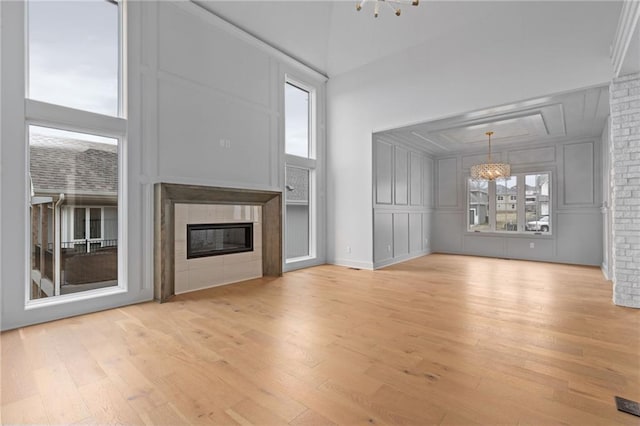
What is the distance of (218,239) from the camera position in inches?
191

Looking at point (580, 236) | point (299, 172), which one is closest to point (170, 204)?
point (299, 172)

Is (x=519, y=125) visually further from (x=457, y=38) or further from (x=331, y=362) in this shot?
(x=331, y=362)

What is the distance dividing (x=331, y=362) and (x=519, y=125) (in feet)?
20.0

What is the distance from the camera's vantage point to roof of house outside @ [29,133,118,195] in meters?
3.32

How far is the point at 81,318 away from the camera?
331cm

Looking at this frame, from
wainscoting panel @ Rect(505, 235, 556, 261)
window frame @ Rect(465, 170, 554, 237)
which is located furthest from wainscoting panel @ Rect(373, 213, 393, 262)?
wainscoting panel @ Rect(505, 235, 556, 261)

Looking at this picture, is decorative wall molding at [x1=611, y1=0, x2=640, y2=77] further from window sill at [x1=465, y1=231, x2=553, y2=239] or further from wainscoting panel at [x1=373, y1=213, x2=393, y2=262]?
window sill at [x1=465, y1=231, x2=553, y2=239]

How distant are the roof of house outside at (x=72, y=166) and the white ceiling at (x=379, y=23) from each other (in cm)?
270

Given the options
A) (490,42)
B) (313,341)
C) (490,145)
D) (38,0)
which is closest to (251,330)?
(313,341)

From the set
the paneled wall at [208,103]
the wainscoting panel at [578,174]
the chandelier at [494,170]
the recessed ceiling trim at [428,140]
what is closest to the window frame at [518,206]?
the wainscoting panel at [578,174]

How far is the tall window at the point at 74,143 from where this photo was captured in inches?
130

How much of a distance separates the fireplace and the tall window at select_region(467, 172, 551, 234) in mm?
6203

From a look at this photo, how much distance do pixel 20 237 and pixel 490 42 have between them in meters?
6.46

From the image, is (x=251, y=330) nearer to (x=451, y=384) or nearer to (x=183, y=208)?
(x=451, y=384)
